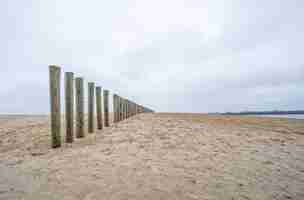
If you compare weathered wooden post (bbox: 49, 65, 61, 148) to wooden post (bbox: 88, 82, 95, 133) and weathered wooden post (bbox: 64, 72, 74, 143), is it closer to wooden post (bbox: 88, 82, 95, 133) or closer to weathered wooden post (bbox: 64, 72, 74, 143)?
weathered wooden post (bbox: 64, 72, 74, 143)

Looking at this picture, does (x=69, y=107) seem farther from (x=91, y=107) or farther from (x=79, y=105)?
(x=91, y=107)

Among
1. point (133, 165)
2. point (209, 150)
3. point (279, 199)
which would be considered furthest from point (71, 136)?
point (279, 199)

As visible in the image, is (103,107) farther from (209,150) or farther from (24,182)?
(24,182)

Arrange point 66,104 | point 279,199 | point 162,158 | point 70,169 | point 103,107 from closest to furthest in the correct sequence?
point 279,199 → point 70,169 → point 162,158 → point 66,104 → point 103,107

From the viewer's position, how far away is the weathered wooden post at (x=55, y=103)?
473cm

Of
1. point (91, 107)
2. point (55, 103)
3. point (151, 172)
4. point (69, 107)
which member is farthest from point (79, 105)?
point (151, 172)

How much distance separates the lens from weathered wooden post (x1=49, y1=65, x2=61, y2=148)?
15.5ft

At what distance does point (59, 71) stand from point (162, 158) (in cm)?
310

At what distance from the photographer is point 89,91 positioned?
6.92m

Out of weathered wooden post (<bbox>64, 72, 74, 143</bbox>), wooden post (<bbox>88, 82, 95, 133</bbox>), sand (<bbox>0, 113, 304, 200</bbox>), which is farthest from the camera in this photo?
wooden post (<bbox>88, 82, 95, 133</bbox>)

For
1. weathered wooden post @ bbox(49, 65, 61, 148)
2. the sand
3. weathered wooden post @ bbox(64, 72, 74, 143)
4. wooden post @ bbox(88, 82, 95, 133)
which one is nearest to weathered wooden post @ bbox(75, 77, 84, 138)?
weathered wooden post @ bbox(64, 72, 74, 143)

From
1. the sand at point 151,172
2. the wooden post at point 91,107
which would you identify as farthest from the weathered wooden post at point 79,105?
the sand at point 151,172

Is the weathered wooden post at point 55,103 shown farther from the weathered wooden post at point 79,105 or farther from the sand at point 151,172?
the weathered wooden post at point 79,105

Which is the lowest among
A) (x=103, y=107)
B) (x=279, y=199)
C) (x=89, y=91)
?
(x=279, y=199)
